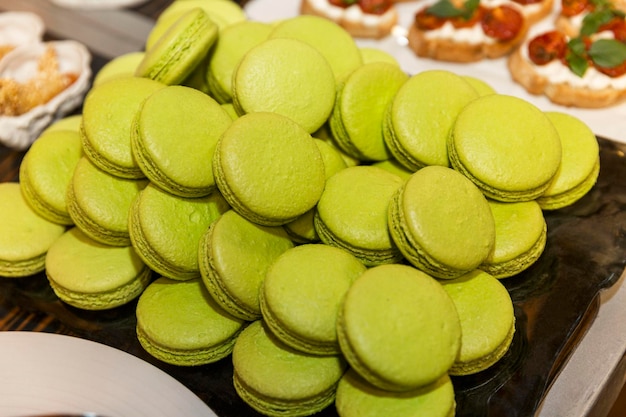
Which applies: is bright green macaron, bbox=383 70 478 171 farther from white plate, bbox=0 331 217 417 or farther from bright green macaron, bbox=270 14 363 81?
white plate, bbox=0 331 217 417

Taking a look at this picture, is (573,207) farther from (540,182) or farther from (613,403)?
(613,403)

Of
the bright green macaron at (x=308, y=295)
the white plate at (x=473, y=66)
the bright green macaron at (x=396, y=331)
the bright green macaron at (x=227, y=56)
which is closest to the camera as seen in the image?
the bright green macaron at (x=396, y=331)

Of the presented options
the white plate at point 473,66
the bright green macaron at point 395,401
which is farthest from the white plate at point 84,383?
the white plate at point 473,66

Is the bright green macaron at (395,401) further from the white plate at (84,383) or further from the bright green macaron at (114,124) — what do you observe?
the bright green macaron at (114,124)

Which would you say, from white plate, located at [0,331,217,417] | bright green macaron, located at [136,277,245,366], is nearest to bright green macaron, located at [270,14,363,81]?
bright green macaron, located at [136,277,245,366]

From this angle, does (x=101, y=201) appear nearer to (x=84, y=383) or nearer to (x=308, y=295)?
(x=84, y=383)

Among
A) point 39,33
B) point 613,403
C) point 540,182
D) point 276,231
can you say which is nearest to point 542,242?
point 540,182

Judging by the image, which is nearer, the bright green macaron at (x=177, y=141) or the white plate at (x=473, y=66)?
the bright green macaron at (x=177, y=141)
